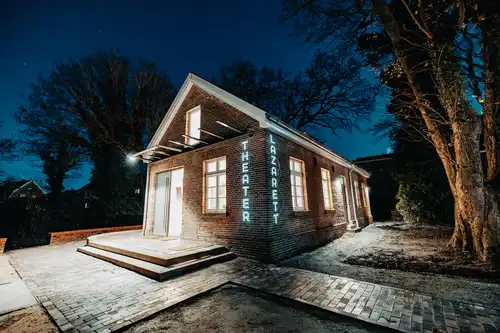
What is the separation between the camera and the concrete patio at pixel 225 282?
9.05 ft

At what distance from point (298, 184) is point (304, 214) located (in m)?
1.11

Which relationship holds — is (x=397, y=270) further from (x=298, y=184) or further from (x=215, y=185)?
(x=215, y=185)

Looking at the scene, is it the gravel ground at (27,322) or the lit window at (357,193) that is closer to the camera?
the gravel ground at (27,322)

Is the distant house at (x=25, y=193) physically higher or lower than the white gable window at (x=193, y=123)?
lower

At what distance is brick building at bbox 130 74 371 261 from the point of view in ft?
19.9

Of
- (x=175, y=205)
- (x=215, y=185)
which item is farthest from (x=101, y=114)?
(x=215, y=185)

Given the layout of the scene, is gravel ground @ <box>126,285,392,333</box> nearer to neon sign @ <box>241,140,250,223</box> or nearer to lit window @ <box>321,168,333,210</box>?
neon sign @ <box>241,140,250,223</box>

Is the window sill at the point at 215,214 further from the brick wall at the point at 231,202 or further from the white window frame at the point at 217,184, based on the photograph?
the white window frame at the point at 217,184

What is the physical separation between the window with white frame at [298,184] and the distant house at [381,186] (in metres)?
13.7

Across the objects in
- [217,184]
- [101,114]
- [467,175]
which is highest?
[101,114]

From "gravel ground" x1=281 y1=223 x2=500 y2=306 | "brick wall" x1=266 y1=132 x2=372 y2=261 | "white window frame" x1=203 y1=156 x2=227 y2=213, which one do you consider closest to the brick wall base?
"brick wall" x1=266 y1=132 x2=372 y2=261

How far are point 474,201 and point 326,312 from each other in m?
5.61

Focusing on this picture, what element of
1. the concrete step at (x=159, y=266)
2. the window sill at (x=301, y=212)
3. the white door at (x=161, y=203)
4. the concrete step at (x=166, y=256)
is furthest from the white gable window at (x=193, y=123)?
the window sill at (x=301, y=212)

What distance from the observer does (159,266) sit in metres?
4.96
